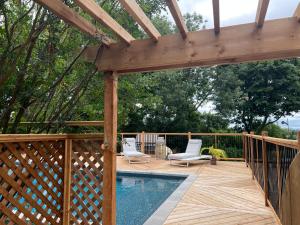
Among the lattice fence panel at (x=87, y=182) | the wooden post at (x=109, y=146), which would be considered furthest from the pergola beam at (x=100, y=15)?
the lattice fence panel at (x=87, y=182)

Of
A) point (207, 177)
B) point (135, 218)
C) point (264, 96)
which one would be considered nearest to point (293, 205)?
point (135, 218)

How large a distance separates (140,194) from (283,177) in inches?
152

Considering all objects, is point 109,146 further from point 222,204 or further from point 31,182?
point 222,204

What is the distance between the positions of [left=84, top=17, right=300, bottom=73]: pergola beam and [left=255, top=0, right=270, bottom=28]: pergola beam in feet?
0.24

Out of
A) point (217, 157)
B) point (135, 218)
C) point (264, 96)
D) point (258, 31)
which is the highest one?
point (264, 96)

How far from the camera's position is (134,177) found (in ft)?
25.8

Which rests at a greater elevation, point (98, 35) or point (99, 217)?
point (98, 35)

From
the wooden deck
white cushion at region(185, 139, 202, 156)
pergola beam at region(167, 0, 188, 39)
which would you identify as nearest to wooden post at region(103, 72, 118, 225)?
pergola beam at region(167, 0, 188, 39)

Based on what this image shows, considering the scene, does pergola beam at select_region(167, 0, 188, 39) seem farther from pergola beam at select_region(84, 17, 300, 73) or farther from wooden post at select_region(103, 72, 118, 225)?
wooden post at select_region(103, 72, 118, 225)

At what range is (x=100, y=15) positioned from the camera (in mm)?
2158

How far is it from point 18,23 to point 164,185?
18.4 ft

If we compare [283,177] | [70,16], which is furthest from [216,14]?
[283,177]

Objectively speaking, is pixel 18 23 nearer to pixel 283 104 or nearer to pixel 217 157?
pixel 217 157

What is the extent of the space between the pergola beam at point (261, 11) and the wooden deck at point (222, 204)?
2.66 m
